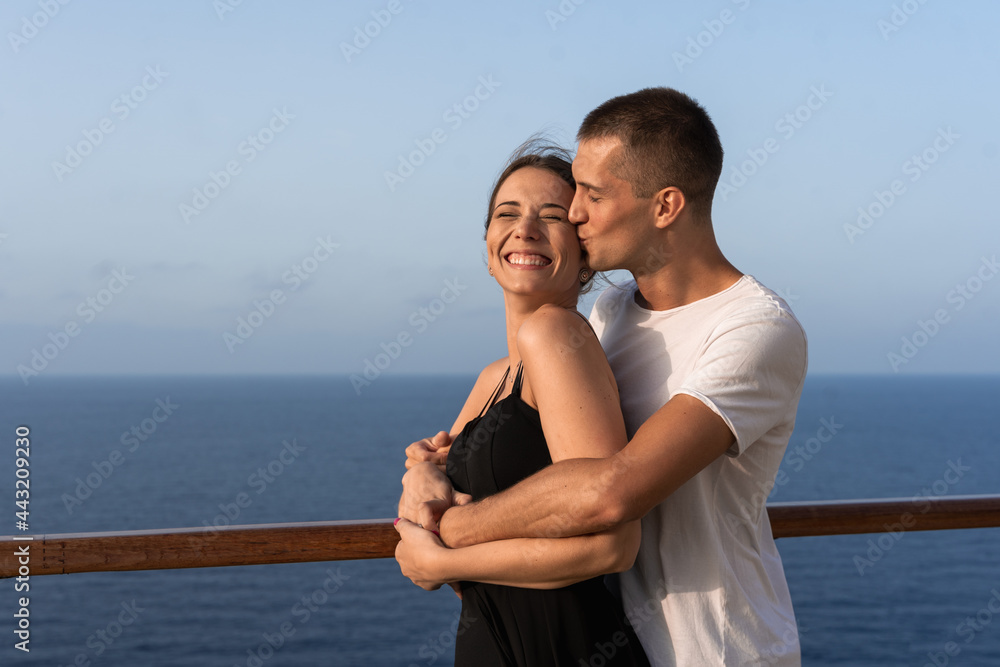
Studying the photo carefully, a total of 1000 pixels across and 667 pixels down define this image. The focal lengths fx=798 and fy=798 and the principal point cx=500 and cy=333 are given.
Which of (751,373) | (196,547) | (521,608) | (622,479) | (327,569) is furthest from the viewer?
(327,569)

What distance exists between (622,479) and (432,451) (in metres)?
0.81

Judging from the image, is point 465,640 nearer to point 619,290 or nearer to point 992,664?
point 619,290

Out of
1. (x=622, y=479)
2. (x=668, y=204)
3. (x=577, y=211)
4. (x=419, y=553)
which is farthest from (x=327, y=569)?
(x=622, y=479)

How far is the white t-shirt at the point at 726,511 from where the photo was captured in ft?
5.21

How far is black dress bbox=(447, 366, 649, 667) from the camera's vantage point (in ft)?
5.40

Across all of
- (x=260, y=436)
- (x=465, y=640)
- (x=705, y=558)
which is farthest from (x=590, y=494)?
(x=260, y=436)

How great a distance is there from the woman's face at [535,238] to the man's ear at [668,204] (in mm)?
211

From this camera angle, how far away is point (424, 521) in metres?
1.77

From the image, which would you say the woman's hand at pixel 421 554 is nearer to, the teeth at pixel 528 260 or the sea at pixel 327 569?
the teeth at pixel 528 260

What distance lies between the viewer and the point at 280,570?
155 ft

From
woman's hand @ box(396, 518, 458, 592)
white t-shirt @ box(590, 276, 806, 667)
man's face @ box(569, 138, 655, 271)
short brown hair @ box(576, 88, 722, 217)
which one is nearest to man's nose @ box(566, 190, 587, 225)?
man's face @ box(569, 138, 655, 271)

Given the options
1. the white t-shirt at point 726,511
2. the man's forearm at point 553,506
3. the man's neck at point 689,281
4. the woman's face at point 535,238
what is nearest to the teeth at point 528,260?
the woman's face at point 535,238

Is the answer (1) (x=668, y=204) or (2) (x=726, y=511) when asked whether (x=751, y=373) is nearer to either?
(2) (x=726, y=511)

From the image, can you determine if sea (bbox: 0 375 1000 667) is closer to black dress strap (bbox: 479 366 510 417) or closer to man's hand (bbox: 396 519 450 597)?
black dress strap (bbox: 479 366 510 417)
